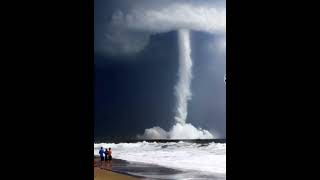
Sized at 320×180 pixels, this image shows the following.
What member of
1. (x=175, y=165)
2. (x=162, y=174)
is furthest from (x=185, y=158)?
(x=162, y=174)

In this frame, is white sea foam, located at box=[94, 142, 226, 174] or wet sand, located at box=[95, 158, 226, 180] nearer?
wet sand, located at box=[95, 158, 226, 180]

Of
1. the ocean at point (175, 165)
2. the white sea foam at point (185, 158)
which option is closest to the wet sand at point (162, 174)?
the ocean at point (175, 165)

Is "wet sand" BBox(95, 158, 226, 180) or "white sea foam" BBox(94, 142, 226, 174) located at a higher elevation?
"wet sand" BBox(95, 158, 226, 180)

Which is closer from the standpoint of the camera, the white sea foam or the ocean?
the ocean

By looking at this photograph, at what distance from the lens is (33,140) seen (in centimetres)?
181

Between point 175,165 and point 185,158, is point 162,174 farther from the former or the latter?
point 185,158

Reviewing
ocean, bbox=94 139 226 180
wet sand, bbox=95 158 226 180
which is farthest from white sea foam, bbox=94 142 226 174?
wet sand, bbox=95 158 226 180

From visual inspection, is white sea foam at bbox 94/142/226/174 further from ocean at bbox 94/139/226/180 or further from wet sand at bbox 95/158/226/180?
wet sand at bbox 95/158/226/180

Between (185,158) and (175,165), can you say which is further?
(185,158)

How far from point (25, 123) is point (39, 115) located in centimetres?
7
